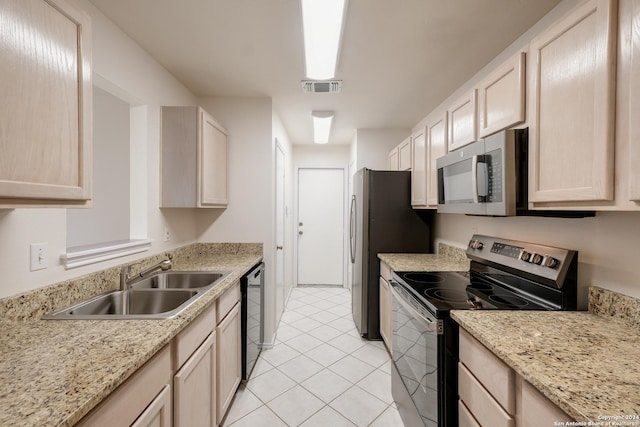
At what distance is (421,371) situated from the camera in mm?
1446

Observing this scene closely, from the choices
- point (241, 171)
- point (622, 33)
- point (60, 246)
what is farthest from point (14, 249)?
point (622, 33)

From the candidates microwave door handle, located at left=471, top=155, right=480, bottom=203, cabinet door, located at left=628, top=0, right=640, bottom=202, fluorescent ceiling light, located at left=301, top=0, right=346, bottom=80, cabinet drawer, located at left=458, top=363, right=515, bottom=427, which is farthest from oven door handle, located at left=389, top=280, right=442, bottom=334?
fluorescent ceiling light, located at left=301, top=0, right=346, bottom=80

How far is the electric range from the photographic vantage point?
1.26 m

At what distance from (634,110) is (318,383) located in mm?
2300

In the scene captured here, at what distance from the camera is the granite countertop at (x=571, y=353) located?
2.22 feet

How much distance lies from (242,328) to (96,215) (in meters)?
1.52

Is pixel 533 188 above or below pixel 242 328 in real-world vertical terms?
above

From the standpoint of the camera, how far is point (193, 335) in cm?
129

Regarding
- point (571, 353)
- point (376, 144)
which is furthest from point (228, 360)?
point (376, 144)

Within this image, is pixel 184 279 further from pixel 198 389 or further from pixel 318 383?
pixel 318 383

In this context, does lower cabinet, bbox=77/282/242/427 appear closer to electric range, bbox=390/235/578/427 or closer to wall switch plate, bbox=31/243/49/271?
wall switch plate, bbox=31/243/49/271

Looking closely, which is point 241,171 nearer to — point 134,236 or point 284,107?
point 284,107

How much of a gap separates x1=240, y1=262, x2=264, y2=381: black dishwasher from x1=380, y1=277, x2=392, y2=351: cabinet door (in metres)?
1.14

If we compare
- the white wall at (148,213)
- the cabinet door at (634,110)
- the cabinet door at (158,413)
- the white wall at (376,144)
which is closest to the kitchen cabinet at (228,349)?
the cabinet door at (158,413)
